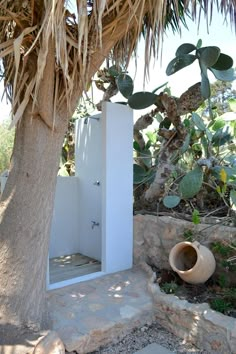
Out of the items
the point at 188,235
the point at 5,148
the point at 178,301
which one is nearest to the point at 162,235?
the point at 188,235

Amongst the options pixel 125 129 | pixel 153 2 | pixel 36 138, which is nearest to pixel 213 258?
pixel 125 129

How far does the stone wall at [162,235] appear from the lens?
12.0ft

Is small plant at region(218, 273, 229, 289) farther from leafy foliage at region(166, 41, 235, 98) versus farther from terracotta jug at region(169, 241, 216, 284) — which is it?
leafy foliage at region(166, 41, 235, 98)

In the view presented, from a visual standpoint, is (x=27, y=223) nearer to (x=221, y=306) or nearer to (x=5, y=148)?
(x=221, y=306)

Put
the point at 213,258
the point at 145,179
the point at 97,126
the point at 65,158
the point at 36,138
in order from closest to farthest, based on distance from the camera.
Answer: the point at 36,138 < the point at 213,258 < the point at 97,126 < the point at 145,179 < the point at 65,158

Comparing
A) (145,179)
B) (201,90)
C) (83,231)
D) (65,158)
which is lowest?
(83,231)

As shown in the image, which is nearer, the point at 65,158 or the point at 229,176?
the point at 229,176

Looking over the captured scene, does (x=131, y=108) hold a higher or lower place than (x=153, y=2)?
lower

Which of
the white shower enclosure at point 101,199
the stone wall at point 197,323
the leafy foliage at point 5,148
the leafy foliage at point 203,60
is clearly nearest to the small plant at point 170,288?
the stone wall at point 197,323

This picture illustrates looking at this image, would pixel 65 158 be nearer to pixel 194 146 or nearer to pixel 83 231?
pixel 83 231

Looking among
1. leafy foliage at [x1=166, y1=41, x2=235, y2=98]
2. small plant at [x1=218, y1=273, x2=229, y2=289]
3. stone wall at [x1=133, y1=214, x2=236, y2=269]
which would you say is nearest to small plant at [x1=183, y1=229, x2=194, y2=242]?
stone wall at [x1=133, y1=214, x2=236, y2=269]

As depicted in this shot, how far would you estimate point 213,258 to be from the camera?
11.4 feet

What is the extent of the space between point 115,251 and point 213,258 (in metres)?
1.24

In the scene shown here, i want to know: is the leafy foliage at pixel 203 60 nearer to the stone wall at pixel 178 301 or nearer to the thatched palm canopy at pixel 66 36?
the thatched palm canopy at pixel 66 36
